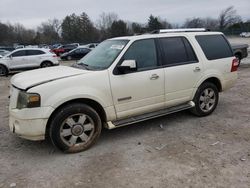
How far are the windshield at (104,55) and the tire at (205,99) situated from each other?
1.92 metres

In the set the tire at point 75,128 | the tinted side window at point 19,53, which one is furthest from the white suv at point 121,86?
the tinted side window at point 19,53

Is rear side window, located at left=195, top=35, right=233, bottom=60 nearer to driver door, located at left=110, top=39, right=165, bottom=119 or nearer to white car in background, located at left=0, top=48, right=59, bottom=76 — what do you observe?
driver door, located at left=110, top=39, right=165, bottom=119

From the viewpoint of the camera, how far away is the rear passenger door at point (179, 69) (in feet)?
16.8

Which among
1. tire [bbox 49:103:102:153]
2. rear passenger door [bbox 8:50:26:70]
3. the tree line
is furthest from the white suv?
the tree line

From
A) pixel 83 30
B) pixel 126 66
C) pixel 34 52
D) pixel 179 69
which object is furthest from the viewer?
pixel 83 30

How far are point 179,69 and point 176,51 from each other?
0.37 metres

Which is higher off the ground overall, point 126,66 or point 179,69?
point 126,66

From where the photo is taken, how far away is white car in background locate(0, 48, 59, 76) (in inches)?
648

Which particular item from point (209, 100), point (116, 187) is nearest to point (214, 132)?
point (209, 100)

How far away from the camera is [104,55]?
5023 mm

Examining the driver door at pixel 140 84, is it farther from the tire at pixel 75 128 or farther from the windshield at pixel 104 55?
the tire at pixel 75 128

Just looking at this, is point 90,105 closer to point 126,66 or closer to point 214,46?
point 126,66

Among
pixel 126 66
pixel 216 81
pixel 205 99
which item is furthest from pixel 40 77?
pixel 216 81

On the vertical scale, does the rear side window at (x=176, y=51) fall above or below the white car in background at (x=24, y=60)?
above
